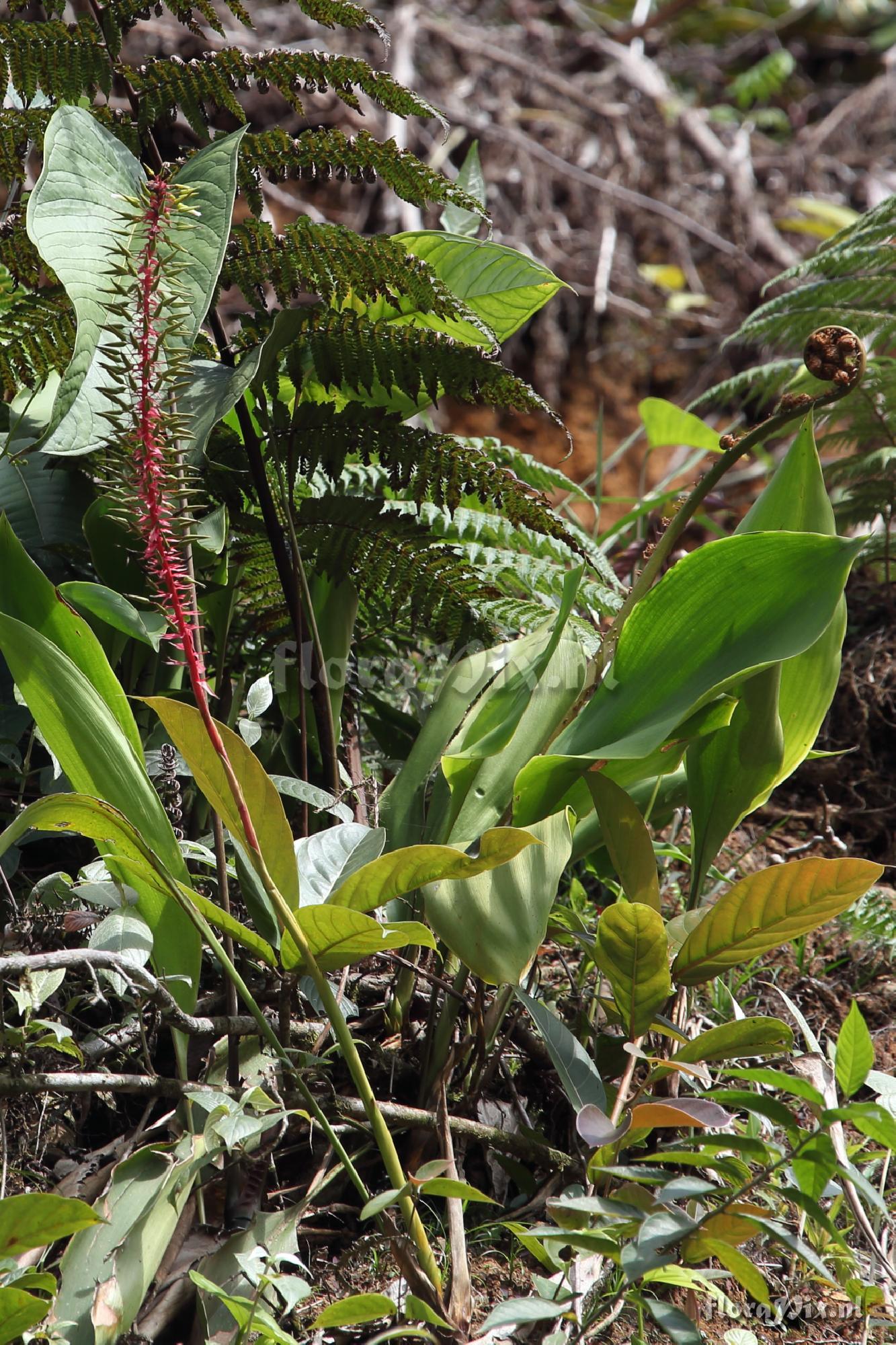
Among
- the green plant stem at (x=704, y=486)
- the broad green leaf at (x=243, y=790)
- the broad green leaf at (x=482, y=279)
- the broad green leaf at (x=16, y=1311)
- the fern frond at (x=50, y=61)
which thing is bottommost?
the broad green leaf at (x=16, y=1311)

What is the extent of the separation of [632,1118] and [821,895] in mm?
233

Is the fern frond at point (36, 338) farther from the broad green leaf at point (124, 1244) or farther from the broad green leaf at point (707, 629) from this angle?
the broad green leaf at point (124, 1244)

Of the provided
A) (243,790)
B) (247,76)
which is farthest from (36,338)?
(243,790)

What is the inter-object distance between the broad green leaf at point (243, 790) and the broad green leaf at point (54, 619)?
5.9 inches

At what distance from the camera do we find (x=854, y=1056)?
76cm

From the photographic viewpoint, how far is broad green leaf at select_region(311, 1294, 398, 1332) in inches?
27.3

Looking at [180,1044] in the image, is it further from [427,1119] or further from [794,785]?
[794,785]

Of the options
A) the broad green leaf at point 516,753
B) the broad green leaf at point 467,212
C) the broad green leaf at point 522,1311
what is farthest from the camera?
the broad green leaf at point 467,212

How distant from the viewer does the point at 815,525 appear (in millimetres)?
962

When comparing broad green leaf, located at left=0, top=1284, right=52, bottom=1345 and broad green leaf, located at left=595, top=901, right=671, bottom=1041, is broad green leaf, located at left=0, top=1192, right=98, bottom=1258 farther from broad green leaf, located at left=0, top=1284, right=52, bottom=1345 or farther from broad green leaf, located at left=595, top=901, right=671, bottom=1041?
broad green leaf, located at left=595, top=901, right=671, bottom=1041

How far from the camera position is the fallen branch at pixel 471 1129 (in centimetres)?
90

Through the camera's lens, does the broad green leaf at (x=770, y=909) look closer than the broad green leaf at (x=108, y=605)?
Yes

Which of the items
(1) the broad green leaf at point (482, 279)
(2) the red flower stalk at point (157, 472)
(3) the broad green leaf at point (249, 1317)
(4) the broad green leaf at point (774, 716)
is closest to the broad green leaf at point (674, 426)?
(1) the broad green leaf at point (482, 279)

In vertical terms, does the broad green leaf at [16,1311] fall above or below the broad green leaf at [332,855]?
below
